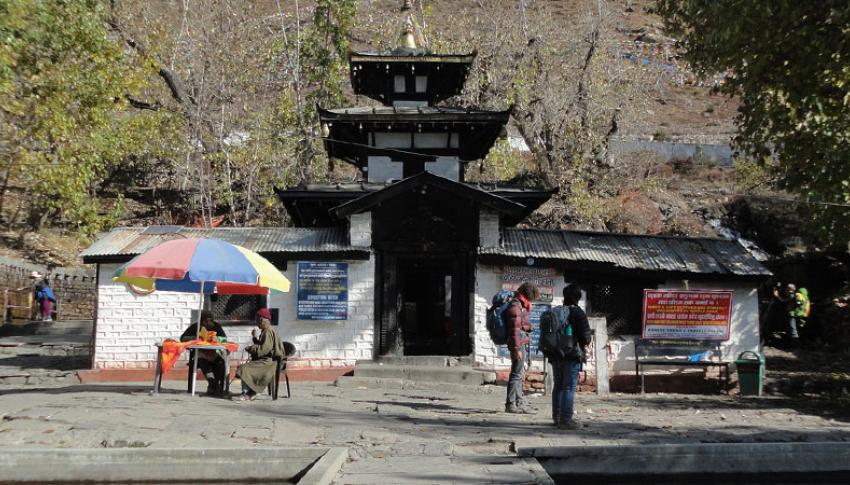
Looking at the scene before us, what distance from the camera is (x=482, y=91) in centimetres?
3353

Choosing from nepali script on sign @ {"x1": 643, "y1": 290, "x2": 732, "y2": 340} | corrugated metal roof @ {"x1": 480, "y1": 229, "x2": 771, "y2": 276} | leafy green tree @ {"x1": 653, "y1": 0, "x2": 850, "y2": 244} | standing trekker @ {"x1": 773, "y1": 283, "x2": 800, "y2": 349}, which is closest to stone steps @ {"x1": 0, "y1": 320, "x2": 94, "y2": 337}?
corrugated metal roof @ {"x1": 480, "y1": 229, "x2": 771, "y2": 276}

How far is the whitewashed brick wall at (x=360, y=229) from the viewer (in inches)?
627

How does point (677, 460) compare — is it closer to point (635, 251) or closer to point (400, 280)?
point (635, 251)

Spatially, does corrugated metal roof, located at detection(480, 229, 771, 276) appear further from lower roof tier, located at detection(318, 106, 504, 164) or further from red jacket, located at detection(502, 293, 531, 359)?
red jacket, located at detection(502, 293, 531, 359)

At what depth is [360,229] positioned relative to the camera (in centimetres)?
1597

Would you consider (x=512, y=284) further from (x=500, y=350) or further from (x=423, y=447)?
(x=423, y=447)

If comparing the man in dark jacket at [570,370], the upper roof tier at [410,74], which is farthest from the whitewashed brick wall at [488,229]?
the man in dark jacket at [570,370]

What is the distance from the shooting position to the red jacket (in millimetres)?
10509

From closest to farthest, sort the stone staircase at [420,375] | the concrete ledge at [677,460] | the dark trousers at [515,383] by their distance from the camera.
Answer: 1. the concrete ledge at [677,460]
2. the dark trousers at [515,383]
3. the stone staircase at [420,375]

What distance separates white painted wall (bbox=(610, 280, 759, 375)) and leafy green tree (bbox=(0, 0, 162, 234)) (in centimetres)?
1338

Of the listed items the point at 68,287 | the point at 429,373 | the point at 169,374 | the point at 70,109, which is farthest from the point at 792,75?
the point at 68,287

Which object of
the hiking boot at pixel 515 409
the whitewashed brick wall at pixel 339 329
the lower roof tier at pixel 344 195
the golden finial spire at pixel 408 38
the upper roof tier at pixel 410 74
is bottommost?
the hiking boot at pixel 515 409

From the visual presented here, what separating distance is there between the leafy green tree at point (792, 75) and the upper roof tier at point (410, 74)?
5689 millimetres

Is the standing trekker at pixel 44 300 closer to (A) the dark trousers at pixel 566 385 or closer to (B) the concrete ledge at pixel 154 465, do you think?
(B) the concrete ledge at pixel 154 465
